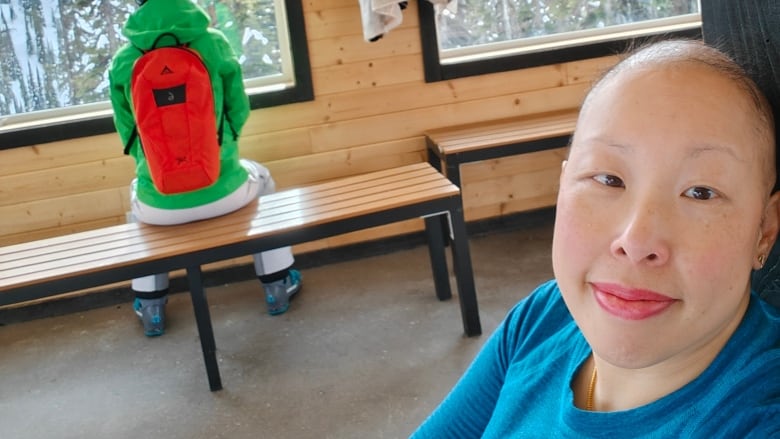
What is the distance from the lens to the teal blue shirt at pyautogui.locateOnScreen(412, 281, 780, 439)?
706 mm

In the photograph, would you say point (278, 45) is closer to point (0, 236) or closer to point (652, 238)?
point (0, 236)

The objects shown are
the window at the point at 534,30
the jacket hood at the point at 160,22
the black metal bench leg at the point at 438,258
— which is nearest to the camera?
the jacket hood at the point at 160,22

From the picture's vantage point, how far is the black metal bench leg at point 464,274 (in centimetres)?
280

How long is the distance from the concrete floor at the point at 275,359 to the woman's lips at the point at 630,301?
174 centimetres

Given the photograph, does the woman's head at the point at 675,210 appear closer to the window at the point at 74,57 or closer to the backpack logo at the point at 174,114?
the backpack logo at the point at 174,114

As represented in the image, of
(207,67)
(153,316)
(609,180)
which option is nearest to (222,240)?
(207,67)

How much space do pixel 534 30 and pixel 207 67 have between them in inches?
67.5

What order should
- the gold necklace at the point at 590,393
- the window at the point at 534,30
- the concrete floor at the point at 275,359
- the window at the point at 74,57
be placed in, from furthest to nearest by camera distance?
the window at the point at 534,30 → the window at the point at 74,57 → the concrete floor at the point at 275,359 → the gold necklace at the point at 590,393

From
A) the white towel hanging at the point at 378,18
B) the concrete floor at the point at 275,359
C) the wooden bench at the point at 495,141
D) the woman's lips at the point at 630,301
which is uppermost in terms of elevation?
the white towel hanging at the point at 378,18

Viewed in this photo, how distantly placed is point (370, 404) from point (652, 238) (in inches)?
A: 76.6

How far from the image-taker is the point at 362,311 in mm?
3176

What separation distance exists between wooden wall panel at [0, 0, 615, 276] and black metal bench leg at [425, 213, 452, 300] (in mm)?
633

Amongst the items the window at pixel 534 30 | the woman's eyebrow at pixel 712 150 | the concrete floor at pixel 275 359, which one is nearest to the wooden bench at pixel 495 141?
the window at pixel 534 30

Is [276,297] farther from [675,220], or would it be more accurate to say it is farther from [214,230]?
[675,220]
